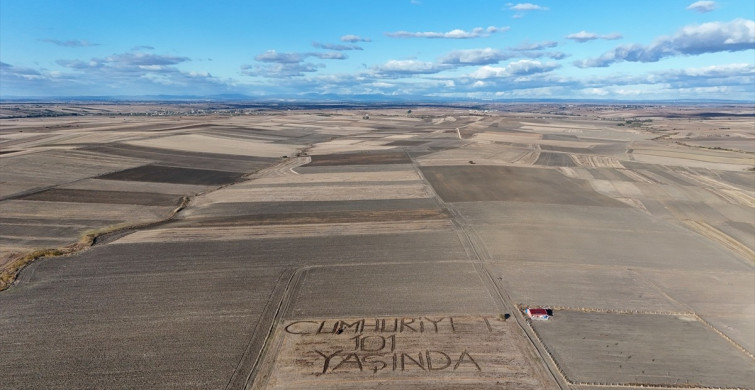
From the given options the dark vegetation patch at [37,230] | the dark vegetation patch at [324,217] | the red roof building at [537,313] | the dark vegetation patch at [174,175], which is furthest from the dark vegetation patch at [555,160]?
the dark vegetation patch at [37,230]

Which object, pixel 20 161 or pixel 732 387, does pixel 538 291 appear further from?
pixel 20 161

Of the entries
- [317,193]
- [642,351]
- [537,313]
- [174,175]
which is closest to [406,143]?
[317,193]

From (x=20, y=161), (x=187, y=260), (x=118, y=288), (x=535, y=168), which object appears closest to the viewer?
(x=118, y=288)

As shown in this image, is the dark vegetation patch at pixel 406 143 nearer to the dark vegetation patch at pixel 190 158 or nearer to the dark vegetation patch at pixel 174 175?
the dark vegetation patch at pixel 190 158

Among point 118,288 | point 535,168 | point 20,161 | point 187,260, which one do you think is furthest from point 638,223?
point 20,161

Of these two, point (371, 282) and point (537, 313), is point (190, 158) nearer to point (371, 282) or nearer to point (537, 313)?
point (371, 282)

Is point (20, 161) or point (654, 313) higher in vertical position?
point (20, 161)

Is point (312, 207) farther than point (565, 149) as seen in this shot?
No
